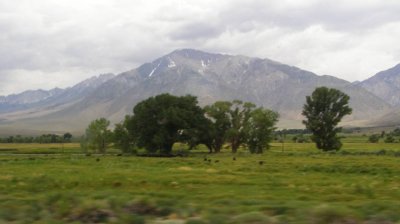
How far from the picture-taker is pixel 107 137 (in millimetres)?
130875

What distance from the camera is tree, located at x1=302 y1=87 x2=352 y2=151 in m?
102

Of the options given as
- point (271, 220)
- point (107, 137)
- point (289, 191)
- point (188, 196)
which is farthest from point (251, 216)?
point (107, 137)

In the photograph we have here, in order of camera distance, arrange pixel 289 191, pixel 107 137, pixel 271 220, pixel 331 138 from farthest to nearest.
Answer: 1. pixel 107 137
2. pixel 331 138
3. pixel 289 191
4. pixel 271 220

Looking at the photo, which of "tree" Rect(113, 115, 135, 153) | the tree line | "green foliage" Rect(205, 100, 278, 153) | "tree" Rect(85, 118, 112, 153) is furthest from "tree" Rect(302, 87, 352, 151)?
"tree" Rect(85, 118, 112, 153)

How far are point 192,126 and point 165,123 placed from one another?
6227 millimetres

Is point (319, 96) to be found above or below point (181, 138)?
above

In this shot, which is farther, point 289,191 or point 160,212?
point 289,191

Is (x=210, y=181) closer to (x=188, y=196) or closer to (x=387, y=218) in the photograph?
(x=188, y=196)

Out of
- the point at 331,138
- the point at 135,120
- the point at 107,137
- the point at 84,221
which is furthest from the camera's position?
the point at 107,137

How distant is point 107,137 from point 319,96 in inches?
2227

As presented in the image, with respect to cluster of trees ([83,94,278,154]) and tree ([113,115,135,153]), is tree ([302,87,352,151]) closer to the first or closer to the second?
cluster of trees ([83,94,278,154])

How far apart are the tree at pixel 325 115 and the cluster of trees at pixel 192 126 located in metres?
9.76

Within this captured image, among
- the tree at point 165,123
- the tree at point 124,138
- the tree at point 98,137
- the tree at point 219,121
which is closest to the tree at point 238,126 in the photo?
the tree at point 219,121

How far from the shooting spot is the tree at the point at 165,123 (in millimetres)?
104375
